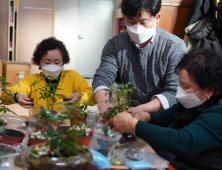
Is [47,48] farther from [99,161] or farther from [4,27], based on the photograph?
[4,27]

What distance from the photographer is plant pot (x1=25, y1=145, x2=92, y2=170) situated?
27.7 inches

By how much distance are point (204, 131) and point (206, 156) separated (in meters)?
0.15

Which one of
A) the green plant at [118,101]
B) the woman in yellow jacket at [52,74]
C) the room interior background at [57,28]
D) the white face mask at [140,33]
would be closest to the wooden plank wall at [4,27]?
the room interior background at [57,28]

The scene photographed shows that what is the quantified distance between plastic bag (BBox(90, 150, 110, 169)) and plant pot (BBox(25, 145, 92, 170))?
3.6 inches

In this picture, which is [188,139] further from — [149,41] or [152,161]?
[149,41]

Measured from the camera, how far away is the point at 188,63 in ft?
3.84

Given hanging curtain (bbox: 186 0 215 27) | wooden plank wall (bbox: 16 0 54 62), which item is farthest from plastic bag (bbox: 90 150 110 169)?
wooden plank wall (bbox: 16 0 54 62)

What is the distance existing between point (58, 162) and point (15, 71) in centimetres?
455

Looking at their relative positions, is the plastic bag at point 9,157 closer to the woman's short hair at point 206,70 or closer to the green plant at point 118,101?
the green plant at point 118,101

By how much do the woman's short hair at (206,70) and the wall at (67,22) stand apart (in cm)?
484

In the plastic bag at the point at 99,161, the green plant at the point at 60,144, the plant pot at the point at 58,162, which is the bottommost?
the plastic bag at the point at 99,161

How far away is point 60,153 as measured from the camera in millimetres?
718

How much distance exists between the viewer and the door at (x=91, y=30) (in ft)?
19.5

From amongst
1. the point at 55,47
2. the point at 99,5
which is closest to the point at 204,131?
the point at 55,47
